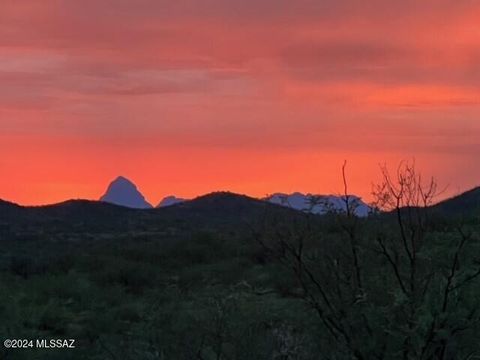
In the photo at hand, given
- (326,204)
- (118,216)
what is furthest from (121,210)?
(326,204)

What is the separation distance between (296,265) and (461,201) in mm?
50080

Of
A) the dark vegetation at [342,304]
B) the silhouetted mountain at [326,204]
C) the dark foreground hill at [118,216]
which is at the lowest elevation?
the dark vegetation at [342,304]

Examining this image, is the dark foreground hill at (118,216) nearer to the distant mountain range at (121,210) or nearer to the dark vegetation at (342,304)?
the distant mountain range at (121,210)

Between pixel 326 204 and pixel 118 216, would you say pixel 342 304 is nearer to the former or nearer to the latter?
pixel 326 204

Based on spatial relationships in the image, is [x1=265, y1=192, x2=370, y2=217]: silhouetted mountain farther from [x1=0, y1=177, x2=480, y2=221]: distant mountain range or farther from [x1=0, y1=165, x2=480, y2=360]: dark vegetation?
[x1=0, y1=177, x2=480, y2=221]: distant mountain range

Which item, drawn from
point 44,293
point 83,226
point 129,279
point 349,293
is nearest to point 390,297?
point 349,293

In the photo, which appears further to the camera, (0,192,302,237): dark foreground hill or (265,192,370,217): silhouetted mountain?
(0,192,302,237): dark foreground hill

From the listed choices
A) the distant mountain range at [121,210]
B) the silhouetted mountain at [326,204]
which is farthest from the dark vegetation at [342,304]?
the distant mountain range at [121,210]

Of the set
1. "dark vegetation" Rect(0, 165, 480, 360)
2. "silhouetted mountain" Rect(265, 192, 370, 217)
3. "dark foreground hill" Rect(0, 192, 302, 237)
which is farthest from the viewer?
"dark foreground hill" Rect(0, 192, 302, 237)

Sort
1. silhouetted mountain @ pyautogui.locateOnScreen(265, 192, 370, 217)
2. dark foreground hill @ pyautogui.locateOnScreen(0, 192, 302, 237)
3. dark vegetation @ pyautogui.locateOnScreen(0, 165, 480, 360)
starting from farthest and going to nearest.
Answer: dark foreground hill @ pyautogui.locateOnScreen(0, 192, 302, 237) → silhouetted mountain @ pyautogui.locateOnScreen(265, 192, 370, 217) → dark vegetation @ pyautogui.locateOnScreen(0, 165, 480, 360)

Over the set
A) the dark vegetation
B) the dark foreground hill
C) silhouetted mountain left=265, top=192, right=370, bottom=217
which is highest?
the dark foreground hill

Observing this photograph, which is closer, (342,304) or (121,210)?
(342,304)

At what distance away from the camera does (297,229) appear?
12.1m

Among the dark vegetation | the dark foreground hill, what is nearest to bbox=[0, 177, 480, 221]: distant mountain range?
the dark foreground hill
